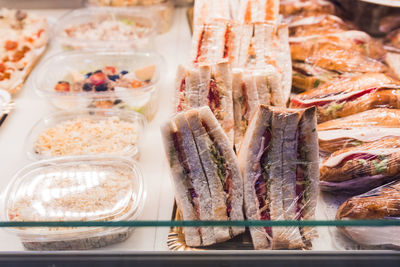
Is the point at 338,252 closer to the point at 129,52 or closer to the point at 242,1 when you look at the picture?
the point at 242,1

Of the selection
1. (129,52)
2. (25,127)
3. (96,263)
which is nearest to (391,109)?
(96,263)

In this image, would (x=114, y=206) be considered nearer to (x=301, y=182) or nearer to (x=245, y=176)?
(x=245, y=176)

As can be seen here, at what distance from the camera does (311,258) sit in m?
1.37

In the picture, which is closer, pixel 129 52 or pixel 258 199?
pixel 258 199

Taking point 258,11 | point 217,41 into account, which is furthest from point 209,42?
point 258,11

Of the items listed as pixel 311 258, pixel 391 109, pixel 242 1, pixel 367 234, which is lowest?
pixel 311 258

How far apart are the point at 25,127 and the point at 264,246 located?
1438 millimetres

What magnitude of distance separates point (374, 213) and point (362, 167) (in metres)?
0.22

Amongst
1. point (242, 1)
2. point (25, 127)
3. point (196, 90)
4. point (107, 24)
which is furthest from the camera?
point (107, 24)

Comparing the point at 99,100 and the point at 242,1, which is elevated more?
the point at 242,1

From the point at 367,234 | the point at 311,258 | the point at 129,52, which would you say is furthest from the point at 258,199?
the point at 129,52

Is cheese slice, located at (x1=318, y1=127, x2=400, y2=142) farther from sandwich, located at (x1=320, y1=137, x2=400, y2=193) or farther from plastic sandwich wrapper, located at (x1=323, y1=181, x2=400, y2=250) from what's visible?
plastic sandwich wrapper, located at (x1=323, y1=181, x2=400, y2=250)

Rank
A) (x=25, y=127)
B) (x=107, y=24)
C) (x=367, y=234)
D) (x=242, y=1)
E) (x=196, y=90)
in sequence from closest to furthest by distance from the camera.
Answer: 1. (x=367, y=234)
2. (x=196, y=90)
3. (x=25, y=127)
4. (x=242, y=1)
5. (x=107, y=24)

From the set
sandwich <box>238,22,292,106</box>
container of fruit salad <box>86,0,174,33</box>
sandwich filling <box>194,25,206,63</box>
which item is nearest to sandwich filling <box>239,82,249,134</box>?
sandwich <box>238,22,292,106</box>
